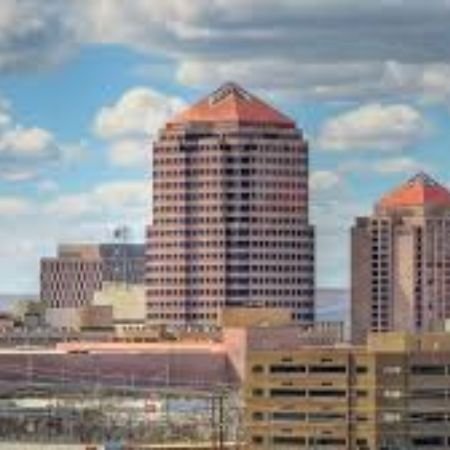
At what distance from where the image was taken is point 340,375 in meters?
198

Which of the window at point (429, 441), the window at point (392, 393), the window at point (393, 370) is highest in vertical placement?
the window at point (393, 370)

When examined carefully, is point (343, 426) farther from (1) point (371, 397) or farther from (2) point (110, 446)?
(2) point (110, 446)

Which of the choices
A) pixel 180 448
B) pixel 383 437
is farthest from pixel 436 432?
pixel 180 448

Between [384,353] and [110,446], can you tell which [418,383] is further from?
[110,446]

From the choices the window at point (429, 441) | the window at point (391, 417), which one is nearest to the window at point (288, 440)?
the window at point (391, 417)

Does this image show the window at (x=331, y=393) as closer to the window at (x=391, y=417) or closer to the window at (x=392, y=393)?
the window at (x=392, y=393)

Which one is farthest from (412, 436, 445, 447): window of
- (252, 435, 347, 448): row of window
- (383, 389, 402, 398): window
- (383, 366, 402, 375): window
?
(383, 366, 402, 375): window

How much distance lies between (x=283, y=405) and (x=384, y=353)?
8.41m

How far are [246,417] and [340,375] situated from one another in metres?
7.59

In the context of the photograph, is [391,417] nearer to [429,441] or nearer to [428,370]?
[428,370]

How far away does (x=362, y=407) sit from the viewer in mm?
196000

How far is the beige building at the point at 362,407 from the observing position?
193250 millimetres

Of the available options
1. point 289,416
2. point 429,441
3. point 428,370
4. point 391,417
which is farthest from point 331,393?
point 429,441

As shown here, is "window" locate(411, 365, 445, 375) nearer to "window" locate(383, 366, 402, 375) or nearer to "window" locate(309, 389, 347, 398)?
"window" locate(383, 366, 402, 375)
